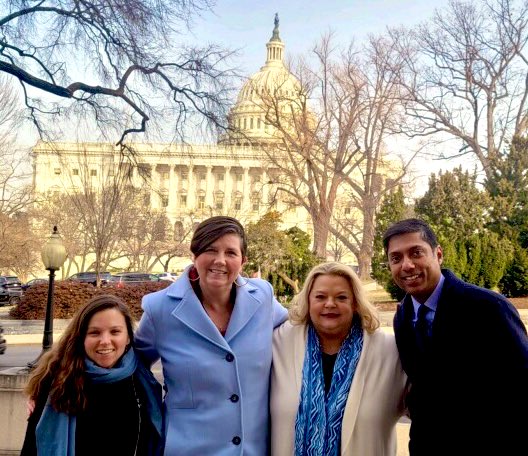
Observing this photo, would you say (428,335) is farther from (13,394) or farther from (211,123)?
(211,123)

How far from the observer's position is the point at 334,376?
2.88m

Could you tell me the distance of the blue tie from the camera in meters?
2.80

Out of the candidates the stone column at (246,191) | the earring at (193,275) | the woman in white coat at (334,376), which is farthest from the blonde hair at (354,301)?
the stone column at (246,191)

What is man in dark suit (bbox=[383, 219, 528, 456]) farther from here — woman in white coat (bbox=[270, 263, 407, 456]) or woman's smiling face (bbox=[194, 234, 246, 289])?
woman's smiling face (bbox=[194, 234, 246, 289])

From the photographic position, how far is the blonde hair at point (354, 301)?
2.98m

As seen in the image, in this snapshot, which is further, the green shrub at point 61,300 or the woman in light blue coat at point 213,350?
the green shrub at point 61,300

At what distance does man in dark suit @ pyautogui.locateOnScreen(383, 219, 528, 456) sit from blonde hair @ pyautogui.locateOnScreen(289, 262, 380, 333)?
0.16 metres

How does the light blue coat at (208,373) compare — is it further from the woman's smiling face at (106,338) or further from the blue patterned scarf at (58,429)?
the blue patterned scarf at (58,429)

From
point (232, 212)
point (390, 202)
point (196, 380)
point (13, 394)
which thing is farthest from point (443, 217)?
point (232, 212)

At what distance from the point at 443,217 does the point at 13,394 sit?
2083cm

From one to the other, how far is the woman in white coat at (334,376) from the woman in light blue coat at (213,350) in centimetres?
12

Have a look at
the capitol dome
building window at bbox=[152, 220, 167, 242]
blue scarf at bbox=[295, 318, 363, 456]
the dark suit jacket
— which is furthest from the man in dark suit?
building window at bbox=[152, 220, 167, 242]

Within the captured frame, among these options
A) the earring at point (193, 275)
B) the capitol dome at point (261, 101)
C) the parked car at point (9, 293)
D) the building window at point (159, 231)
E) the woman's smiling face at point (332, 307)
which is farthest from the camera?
the building window at point (159, 231)

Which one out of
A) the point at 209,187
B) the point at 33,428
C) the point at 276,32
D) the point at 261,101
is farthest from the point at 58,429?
the point at 276,32
